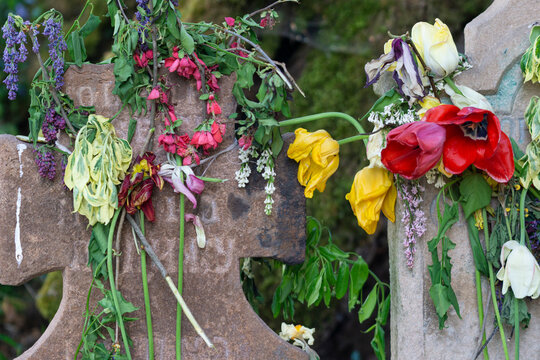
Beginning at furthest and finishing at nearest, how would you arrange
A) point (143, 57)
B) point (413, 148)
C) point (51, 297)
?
point (51, 297), point (143, 57), point (413, 148)

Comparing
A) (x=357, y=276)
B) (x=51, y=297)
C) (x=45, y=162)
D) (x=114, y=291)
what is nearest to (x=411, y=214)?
(x=357, y=276)

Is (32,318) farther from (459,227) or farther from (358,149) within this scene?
(459,227)

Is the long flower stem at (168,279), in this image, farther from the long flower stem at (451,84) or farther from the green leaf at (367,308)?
the long flower stem at (451,84)

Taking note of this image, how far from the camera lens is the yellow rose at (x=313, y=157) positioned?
1.92 m

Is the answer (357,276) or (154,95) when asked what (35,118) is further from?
(357,276)

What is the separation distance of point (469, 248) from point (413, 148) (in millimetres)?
365

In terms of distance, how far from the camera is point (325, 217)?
339cm

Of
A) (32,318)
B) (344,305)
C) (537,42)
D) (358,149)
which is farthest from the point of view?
(32,318)

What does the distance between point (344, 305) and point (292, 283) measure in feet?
4.98

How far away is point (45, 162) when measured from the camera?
6.06 ft

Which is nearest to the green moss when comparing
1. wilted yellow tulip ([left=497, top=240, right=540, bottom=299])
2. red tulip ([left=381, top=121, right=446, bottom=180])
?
red tulip ([left=381, top=121, right=446, bottom=180])

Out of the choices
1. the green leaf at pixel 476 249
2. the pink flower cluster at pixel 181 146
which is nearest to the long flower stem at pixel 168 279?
the pink flower cluster at pixel 181 146

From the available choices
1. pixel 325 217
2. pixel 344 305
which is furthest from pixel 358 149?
pixel 344 305

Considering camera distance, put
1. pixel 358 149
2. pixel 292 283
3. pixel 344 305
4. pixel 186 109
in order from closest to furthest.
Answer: pixel 186 109 < pixel 292 283 < pixel 358 149 < pixel 344 305
